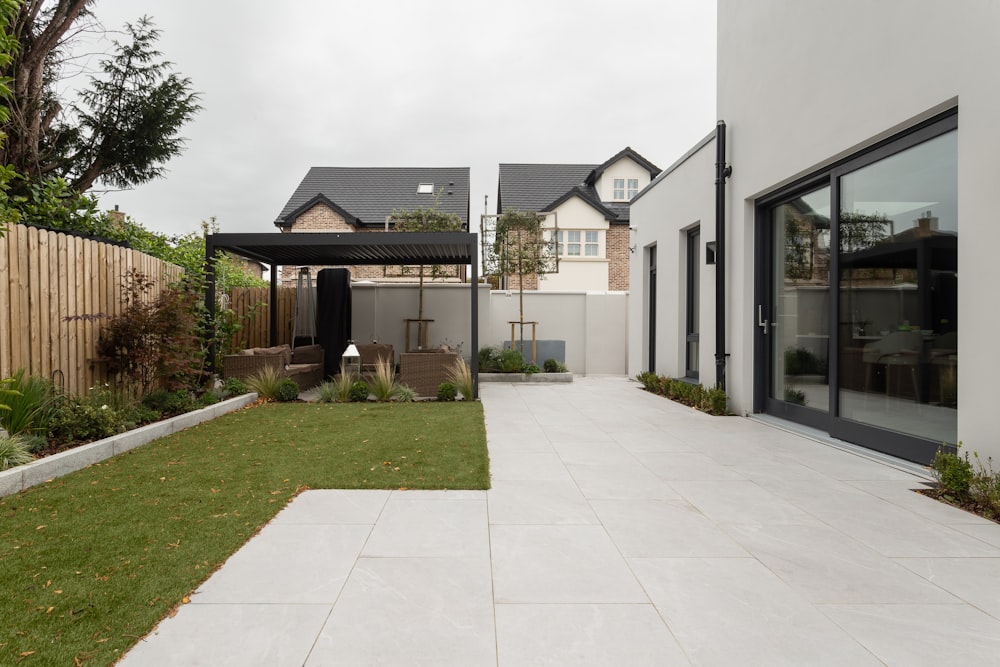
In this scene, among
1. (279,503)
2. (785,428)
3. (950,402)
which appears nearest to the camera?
(279,503)

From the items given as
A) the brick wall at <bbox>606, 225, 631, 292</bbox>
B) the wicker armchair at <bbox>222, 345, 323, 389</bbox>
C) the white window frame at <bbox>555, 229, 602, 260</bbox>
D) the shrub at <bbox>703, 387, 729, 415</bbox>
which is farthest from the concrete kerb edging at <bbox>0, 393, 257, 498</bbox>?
the brick wall at <bbox>606, 225, 631, 292</bbox>

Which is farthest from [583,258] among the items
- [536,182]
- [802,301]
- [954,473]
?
[954,473]

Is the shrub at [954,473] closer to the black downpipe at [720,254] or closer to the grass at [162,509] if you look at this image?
the grass at [162,509]

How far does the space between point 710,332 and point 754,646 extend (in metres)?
6.03

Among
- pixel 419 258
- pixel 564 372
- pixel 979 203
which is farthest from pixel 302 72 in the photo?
pixel 979 203

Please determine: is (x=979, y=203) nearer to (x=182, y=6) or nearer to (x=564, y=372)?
(x=564, y=372)

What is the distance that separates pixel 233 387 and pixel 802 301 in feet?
23.7

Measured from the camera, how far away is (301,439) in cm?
512

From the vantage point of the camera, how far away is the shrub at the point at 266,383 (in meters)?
7.96

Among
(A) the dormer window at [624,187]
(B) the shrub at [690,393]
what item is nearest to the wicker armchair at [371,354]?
(B) the shrub at [690,393]

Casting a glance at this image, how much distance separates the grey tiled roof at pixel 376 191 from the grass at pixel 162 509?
17.2 metres

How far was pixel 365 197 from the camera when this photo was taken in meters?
22.9

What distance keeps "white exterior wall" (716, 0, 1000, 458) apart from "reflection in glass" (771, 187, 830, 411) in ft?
1.01

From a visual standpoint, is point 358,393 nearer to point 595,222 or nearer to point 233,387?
point 233,387
